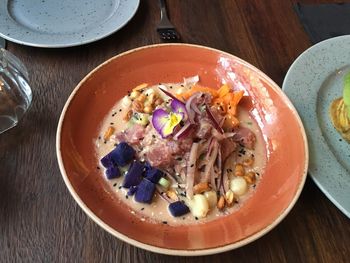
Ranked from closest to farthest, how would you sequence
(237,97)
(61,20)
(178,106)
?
(178,106) < (237,97) < (61,20)

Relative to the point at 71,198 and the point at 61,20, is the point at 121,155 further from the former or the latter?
the point at 61,20

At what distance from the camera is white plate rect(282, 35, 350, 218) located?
884mm

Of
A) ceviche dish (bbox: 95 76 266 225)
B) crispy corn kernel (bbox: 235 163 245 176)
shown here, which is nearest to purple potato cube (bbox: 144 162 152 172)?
ceviche dish (bbox: 95 76 266 225)

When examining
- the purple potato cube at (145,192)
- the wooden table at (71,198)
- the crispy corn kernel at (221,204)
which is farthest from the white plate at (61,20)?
the crispy corn kernel at (221,204)

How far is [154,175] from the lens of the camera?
86 centimetres

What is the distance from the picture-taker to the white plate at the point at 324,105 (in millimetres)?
884

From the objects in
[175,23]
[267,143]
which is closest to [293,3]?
[175,23]

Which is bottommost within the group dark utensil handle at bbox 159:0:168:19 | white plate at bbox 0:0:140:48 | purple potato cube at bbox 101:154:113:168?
purple potato cube at bbox 101:154:113:168

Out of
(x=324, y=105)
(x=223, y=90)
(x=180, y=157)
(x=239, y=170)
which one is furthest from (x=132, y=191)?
(x=324, y=105)

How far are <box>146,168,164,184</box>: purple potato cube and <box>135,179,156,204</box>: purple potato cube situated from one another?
13 millimetres

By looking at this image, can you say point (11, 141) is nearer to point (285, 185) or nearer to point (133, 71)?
point (133, 71)

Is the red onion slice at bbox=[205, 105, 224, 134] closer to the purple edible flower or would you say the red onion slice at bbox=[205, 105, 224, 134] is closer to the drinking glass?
the purple edible flower

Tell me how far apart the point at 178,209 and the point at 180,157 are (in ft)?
0.44

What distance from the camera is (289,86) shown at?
109 cm
